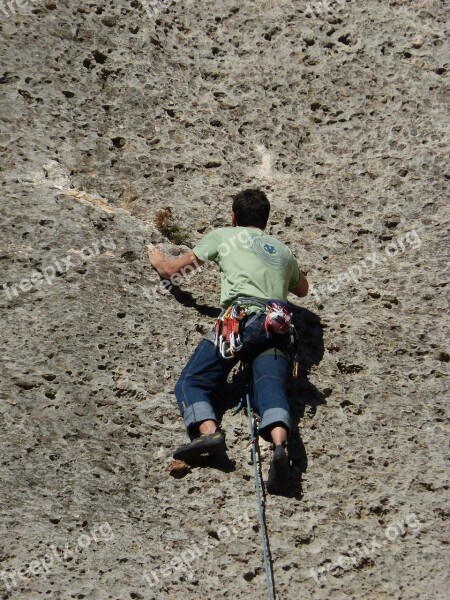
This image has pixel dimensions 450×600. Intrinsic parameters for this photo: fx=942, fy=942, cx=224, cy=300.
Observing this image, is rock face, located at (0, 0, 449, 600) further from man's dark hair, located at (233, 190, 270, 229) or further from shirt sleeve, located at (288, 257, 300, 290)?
man's dark hair, located at (233, 190, 270, 229)

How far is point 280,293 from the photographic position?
6.64 meters

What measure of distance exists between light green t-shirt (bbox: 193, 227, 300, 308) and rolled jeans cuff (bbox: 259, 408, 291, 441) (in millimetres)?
854

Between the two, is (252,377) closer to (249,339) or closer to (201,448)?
(249,339)

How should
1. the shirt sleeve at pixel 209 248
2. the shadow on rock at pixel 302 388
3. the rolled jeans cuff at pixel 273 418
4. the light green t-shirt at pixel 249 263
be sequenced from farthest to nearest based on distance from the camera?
the shirt sleeve at pixel 209 248 → the light green t-shirt at pixel 249 263 → the shadow on rock at pixel 302 388 → the rolled jeans cuff at pixel 273 418

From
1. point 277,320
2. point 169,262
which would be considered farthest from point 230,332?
point 169,262

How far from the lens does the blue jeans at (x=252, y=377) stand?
615 cm

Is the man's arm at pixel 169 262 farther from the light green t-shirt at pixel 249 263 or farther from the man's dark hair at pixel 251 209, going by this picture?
the man's dark hair at pixel 251 209

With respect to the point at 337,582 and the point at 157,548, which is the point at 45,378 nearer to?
the point at 157,548

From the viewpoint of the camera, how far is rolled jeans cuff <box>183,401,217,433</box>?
6284 mm

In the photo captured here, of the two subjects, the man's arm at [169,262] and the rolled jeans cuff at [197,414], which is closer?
the rolled jeans cuff at [197,414]

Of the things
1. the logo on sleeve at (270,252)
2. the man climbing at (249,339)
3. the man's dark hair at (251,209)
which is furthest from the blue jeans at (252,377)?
the man's dark hair at (251,209)

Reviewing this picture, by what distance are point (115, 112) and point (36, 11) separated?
1187mm

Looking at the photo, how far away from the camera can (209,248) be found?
6863 mm

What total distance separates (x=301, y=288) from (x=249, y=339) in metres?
0.90
